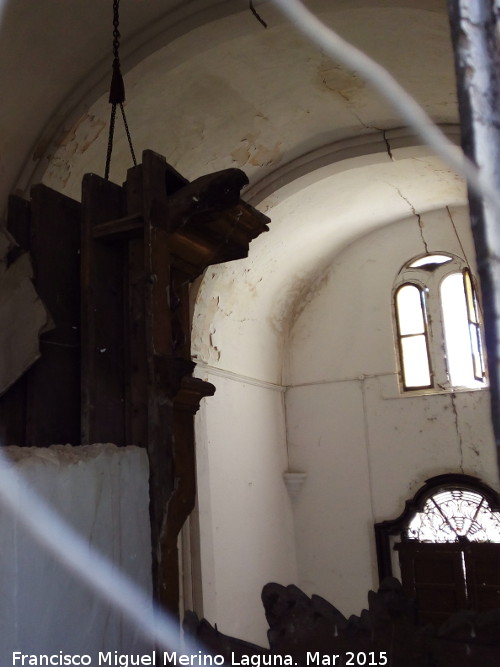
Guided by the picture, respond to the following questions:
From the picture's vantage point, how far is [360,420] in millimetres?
6996

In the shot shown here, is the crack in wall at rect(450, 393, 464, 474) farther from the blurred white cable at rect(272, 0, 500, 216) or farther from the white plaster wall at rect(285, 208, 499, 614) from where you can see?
the blurred white cable at rect(272, 0, 500, 216)

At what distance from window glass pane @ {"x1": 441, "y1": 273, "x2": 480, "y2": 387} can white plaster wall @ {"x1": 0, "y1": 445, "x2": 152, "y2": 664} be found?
5.53 m

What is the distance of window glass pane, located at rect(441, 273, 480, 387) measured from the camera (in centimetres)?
671

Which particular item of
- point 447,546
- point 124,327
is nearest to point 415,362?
point 447,546

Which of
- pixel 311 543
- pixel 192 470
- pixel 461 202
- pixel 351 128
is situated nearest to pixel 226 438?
pixel 311 543

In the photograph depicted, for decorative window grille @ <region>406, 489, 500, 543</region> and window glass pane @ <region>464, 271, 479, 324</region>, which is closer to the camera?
decorative window grille @ <region>406, 489, 500, 543</region>

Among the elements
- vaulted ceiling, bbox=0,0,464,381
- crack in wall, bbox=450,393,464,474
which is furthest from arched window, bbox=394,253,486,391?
vaulted ceiling, bbox=0,0,464,381

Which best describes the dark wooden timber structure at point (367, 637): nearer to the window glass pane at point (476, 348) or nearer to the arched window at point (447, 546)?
the arched window at point (447, 546)

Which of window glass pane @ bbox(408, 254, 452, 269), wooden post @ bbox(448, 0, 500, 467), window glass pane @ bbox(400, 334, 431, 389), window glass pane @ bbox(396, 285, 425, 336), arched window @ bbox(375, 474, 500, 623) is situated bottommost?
arched window @ bbox(375, 474, 500, 623)

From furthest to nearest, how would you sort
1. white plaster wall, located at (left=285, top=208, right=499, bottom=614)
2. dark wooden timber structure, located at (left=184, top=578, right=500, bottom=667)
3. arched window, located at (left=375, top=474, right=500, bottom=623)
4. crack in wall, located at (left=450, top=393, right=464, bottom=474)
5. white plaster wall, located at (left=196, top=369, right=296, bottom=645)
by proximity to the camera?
white plaster wall, located at (left=285, top=208, right=499, bottom=614) < crack in wall, located at (left=450, top=393, right=464, bottom=474) < arched window, located at (left=375, top=474, right=500, bottom=623) < white plaster wall, located at (left=196, top=369, right=296, bottom=645) < dark wooden timber structure, located at (left=184, top=578, right=500, bottom=667)

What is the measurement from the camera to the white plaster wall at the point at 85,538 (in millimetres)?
1316

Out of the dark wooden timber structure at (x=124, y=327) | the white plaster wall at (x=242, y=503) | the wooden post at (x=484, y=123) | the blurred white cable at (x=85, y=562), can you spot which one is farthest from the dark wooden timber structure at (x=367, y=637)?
the white plaster wall at (x=242, y=503)

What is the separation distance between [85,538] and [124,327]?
2.41 ft

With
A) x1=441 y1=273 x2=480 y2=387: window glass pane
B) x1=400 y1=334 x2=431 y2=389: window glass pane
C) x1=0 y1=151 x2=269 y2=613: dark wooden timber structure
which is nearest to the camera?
x1=0 y1=151 x2=269 y2=613: dark wooden timber structure
